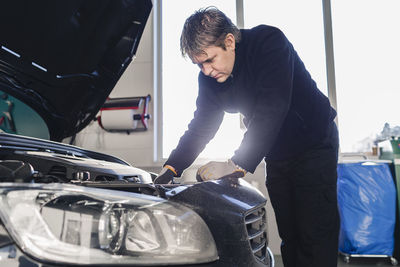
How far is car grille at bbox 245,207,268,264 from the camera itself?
768 mm

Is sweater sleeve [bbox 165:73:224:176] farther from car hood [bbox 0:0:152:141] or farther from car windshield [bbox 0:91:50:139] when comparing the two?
car windshield [bbox 0:91:50:139]

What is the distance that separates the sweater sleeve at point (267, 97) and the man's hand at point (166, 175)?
0.32 metres

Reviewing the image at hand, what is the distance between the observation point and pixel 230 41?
103 cm

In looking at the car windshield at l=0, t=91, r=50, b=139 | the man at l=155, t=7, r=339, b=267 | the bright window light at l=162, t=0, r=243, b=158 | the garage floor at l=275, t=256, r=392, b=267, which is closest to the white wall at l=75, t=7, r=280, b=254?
the bright window light at l=162, t=0, r=243, b=158

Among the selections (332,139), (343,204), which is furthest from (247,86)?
(343,204)

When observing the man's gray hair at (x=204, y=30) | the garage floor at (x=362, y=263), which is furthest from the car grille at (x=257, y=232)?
the garage floor at (x=362, y=263)

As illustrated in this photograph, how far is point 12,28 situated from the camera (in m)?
0.98

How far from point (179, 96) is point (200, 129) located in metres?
1.93

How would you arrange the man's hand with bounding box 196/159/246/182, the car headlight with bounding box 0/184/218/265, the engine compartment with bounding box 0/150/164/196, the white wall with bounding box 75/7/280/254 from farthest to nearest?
the white wall with bounding box 75/7/280/254, the man's hand with bounding box 196/159/246/182, the engine compartment with bounding box 0/150/164/196, the car headlight with bounding box 0/184/218/265

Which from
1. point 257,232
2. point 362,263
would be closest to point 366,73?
point 362,263

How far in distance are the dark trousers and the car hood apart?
0.80m

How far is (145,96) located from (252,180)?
1287mm

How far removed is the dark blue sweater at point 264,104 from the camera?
0.94 m

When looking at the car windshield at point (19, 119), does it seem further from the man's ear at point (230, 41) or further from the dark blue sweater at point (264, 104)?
the man's ear at point (230, 41)
